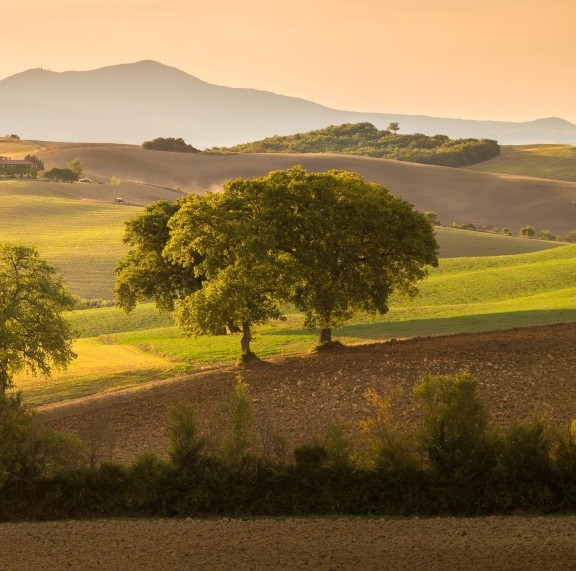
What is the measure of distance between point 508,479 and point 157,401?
71.9 ft

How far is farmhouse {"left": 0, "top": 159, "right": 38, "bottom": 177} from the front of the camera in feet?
568

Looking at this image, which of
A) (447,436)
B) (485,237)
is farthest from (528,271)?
(447,436)

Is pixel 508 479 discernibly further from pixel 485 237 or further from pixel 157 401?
pixel 485 237

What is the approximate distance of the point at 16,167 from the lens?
175m

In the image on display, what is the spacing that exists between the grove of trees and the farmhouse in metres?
127

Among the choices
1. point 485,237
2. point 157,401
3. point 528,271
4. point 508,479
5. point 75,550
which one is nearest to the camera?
point 75,550

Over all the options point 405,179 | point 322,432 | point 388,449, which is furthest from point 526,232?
point 388,449

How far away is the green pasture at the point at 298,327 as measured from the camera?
181ft

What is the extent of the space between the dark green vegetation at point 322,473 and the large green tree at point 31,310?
16423 millimetres

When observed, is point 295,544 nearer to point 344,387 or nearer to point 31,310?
point 344,387

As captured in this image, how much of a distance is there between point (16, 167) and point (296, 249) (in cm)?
13401

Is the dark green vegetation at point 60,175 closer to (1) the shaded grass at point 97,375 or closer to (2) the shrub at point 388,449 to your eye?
(1) the shaded grass at point 97,375

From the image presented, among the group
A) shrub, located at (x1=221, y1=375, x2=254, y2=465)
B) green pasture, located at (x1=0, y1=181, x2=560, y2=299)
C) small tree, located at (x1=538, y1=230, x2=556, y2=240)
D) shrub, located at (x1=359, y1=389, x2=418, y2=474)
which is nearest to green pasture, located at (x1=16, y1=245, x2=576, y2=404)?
green pasture, located at (x1=0, y1=181, x2=560, y2=299)

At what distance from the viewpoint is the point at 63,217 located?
424ft
